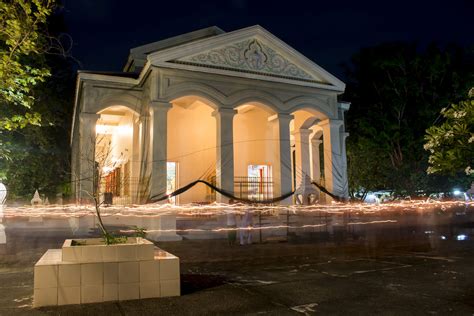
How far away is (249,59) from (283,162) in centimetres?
427

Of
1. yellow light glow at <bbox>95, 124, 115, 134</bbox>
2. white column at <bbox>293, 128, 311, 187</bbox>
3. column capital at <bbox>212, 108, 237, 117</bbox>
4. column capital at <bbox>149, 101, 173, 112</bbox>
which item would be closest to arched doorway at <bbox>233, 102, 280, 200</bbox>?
white column at <bbox>293, 128, 311, 187</bbox>

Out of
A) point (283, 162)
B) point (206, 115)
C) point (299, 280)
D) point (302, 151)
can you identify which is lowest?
point (299, 280)

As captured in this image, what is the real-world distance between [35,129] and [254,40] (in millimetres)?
14605

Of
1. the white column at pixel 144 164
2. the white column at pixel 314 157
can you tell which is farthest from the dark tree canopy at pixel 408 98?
the white column at pixel 144 164

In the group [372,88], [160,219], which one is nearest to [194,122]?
[160,219]

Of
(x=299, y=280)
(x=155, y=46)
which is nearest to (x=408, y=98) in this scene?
(x=155, y=46)

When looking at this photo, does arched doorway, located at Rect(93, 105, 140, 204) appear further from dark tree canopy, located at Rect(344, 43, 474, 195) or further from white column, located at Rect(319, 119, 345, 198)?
dark tree canopy, located at Rect(344, 43, 474, 195)

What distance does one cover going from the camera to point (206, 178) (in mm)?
19578

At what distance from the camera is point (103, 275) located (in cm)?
616

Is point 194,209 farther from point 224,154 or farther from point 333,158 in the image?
point 333,158

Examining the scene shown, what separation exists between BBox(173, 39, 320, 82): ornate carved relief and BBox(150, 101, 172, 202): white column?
1.90 meters

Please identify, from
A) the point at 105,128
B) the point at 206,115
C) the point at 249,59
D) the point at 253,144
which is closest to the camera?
the point at 249,59

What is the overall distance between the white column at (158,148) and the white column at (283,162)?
4694mm

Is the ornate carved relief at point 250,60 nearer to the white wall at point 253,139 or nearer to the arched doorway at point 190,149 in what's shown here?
the arched doorway at point 190,149
